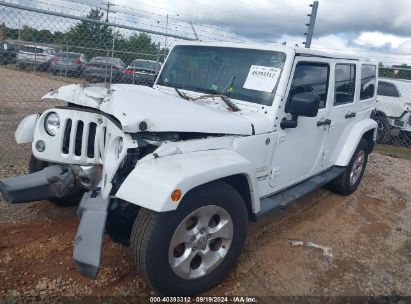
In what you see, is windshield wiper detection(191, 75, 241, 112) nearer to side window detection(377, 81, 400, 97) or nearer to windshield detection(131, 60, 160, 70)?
windshield detection(131, 60, 160, 70)

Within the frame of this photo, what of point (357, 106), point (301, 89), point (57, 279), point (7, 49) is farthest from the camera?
point (7, 49)

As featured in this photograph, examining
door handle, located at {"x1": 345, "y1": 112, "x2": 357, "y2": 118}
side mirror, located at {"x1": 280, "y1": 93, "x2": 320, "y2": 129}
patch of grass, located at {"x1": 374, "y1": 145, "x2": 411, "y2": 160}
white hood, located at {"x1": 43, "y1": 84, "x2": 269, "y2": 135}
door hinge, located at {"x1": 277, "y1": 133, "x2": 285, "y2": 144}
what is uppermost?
side mirror, located at {"x1": 280, "y1": 93, "x2": 320, "y2": 129}

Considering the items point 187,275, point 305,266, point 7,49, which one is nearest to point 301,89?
point 305,266

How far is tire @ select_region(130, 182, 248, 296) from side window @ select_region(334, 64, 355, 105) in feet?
7.62

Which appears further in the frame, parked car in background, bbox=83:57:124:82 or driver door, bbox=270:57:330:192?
parked car in background, bbox=83:57:124:82

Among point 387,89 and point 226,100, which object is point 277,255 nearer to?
point 226,100

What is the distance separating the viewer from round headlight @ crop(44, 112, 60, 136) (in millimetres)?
3131

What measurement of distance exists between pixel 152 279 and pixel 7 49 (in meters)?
8.81

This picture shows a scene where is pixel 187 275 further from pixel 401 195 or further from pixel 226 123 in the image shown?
pixel 401 195

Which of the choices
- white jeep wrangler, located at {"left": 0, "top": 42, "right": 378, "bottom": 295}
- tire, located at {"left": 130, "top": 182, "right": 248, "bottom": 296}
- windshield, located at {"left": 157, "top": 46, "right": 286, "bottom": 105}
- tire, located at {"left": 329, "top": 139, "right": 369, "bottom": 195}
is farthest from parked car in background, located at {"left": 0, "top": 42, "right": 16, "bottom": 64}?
tire, located at {"left": 130, "top": 182, "right": 248, "bottom": 296}

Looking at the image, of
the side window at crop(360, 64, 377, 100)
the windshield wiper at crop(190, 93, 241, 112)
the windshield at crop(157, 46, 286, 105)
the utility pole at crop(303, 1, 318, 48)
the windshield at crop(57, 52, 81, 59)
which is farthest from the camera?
the windshield at crop(57, 52, 81, 59)

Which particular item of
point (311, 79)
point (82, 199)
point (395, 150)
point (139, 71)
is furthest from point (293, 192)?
point (139, 71)

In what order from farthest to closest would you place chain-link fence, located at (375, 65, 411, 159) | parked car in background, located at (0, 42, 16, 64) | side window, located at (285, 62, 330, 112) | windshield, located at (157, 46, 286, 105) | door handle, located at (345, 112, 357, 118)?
chain-link fence, located at (375, 65, 411, 159) < parked car in background, located at (0, 42, 16, 64) < door handle, located at (345, 112, 357, 118) < side window, located at (285, 62, 330, 112) < windshield, located at (157, 46, 286, 105)

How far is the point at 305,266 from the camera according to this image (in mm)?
3557
